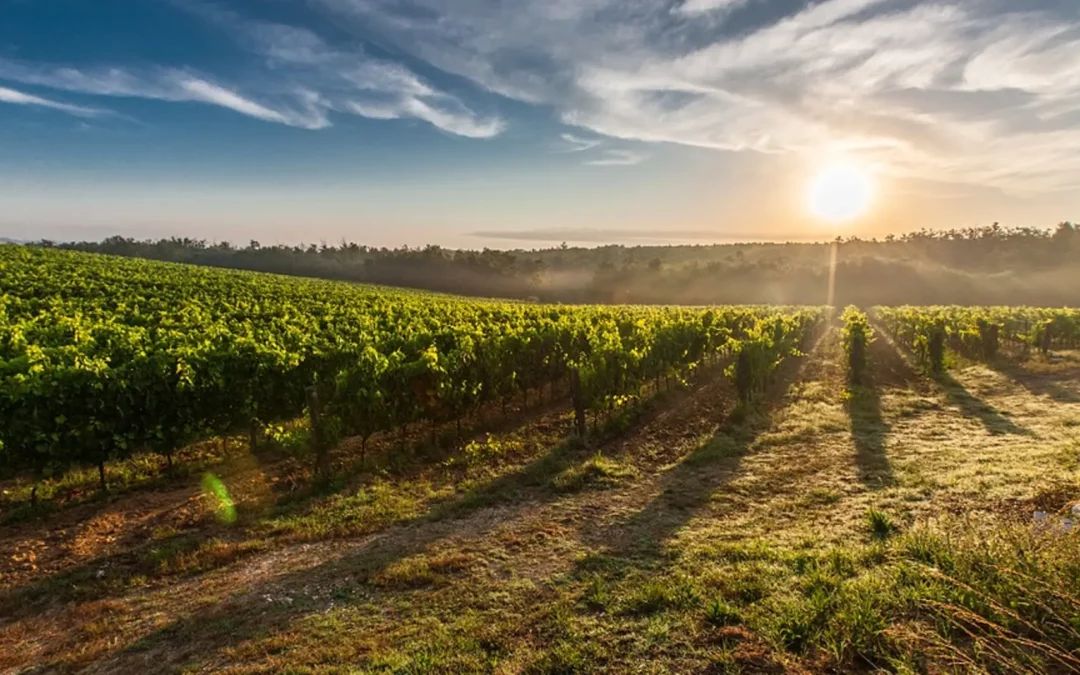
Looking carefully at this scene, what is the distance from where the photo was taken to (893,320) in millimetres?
33000

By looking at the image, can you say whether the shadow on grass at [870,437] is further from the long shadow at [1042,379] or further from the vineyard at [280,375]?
the long shadow at [1042,379]

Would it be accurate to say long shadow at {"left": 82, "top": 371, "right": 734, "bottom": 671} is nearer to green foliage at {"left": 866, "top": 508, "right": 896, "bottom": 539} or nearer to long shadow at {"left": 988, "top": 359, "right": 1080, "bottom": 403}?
green foliage at {"left": 866, "top": 508, "right": 896, "bottom": 539}

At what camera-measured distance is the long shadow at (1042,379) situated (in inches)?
669

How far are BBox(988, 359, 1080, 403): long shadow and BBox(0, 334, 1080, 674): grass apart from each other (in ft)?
22.8

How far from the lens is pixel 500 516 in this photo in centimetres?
861

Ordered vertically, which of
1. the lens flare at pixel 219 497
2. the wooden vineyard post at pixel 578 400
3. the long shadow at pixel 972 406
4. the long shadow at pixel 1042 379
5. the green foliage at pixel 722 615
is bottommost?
the lens flare at pixel 219 497

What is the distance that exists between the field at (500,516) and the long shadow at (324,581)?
0.14 ft

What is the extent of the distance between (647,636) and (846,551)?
10.4 feet

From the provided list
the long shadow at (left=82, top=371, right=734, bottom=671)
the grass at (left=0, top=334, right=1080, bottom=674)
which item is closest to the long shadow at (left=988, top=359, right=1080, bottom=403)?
the grass at (left=0, top=334, right=1080, bottom=674)

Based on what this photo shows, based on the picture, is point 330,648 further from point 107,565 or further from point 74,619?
point 107,565

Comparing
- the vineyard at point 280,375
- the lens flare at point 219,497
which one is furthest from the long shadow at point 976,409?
the lens flare at point 219,497

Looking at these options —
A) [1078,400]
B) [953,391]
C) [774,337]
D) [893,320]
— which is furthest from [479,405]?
[893,320]

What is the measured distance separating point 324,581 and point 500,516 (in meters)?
2.85

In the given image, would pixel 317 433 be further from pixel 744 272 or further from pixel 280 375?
pixel 744 272
